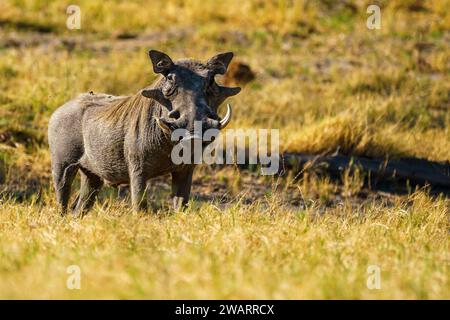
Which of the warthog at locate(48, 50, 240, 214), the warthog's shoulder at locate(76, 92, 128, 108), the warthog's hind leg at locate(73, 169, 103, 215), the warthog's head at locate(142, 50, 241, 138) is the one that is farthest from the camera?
the warthog's hind leg at locate(73, 169, 103, 215)

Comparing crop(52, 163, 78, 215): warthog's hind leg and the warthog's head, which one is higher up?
the warthog's head

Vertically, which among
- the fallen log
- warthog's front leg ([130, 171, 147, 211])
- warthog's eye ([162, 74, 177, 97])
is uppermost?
warthog's eye ([162, 74, 177, 97])

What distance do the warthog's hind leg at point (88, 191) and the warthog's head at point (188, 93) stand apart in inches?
46.4

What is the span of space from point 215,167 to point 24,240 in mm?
4034

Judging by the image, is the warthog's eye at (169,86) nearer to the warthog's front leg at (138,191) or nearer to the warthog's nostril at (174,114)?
the warthog's nostril at (174,114)

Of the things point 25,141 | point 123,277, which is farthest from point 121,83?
point 123,277

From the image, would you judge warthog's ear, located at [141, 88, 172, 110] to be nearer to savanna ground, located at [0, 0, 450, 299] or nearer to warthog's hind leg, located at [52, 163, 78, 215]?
savanna ground, located at [0, 0, 450, 299]

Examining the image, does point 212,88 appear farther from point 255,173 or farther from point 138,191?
point 255,173

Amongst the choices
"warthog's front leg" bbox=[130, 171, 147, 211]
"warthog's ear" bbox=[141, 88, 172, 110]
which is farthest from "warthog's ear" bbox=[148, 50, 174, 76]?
"warthog's front leg" bbox=[130, 171, 147, 211]

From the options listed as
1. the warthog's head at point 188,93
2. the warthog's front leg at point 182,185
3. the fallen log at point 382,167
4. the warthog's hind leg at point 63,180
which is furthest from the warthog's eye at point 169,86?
the fallen log at point 382,167

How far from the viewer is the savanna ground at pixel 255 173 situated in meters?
4.37

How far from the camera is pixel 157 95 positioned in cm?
569

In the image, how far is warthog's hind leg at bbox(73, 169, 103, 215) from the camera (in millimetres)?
6680
